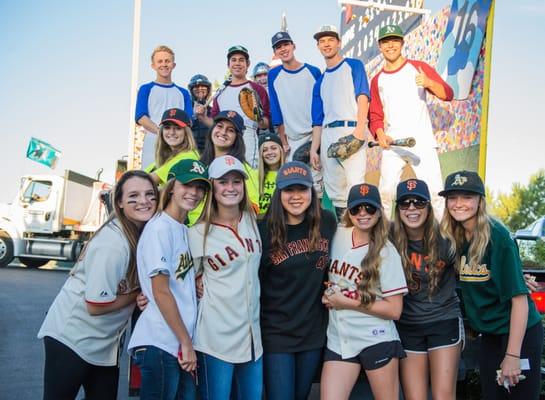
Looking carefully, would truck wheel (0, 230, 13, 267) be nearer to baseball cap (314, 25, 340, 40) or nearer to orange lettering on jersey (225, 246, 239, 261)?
baseball cap (314, 25, 340, 40)

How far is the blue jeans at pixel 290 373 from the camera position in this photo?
2.99 meters

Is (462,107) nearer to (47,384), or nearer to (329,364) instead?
(329,364)

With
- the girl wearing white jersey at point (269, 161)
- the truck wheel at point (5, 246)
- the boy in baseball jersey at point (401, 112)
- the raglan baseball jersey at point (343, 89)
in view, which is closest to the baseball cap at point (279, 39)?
the raglan baseball jersey at point (343, 89)

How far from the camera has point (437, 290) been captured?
316cm

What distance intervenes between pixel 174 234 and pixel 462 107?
3.90 m

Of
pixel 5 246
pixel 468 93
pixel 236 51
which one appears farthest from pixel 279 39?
pixel 5 246

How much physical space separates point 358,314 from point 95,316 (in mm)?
1406

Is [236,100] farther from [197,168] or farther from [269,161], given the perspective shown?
[197,168]

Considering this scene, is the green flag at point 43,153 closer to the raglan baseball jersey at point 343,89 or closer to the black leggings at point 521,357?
the raglan baseball jersey at point 343,89

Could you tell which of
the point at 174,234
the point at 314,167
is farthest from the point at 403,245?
the point at 314,167

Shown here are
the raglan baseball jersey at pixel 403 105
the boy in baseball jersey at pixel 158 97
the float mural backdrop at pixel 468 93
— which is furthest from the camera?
the boy in baseball jersey at pixel 158 97

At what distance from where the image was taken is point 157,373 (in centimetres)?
261

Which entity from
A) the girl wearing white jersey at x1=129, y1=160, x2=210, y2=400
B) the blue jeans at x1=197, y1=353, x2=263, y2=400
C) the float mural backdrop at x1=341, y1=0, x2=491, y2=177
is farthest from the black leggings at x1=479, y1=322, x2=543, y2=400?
the float mural backdrop at x1=341, y1=0, x2=491, y2=177

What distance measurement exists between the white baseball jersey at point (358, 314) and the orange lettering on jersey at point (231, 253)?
597mm
